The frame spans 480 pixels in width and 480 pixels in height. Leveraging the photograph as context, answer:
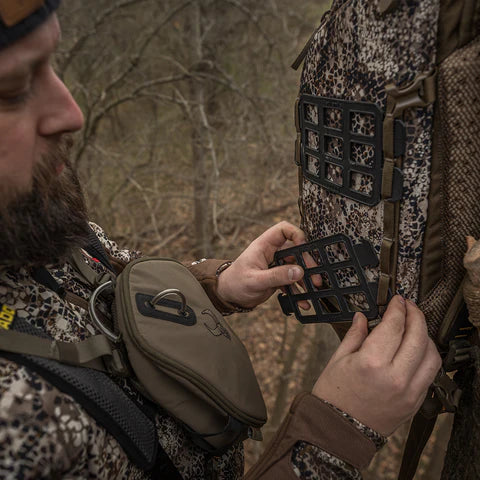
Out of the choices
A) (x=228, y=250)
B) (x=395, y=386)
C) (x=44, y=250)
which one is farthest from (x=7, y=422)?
(x=228, y=250)

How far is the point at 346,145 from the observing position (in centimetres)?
98

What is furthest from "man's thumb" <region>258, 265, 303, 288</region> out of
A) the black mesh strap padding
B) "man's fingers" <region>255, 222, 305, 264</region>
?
the black mesh strap padding

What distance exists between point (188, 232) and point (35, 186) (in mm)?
5199

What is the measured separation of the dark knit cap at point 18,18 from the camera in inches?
28.8

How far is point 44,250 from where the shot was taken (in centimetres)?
96

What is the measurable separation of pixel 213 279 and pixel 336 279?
605 mm

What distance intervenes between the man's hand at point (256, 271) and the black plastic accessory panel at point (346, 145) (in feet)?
1.15

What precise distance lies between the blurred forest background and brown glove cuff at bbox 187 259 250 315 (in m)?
1.42

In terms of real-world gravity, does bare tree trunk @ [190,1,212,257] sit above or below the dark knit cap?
below

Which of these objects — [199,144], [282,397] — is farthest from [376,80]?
[199,144]

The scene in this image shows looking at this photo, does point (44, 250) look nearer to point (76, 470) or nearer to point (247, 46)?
point (76, 470)

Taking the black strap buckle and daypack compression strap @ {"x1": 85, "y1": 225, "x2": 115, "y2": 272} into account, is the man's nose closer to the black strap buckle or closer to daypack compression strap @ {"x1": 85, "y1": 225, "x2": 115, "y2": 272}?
daypack compression strap @ {"x1": 85, "y1": 225, "x2": 115, "y2": 272}

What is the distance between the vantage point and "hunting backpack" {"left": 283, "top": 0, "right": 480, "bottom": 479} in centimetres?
80

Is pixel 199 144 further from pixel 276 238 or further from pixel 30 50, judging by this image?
pixel 30 50
